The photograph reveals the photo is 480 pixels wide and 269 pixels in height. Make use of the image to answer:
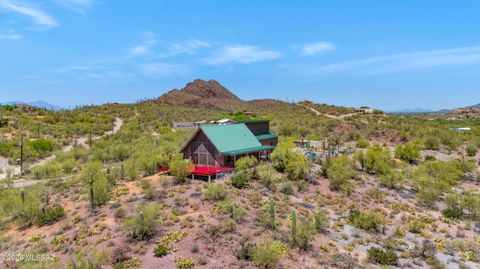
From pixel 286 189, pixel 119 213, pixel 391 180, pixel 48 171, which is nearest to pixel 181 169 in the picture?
pixel 119 213

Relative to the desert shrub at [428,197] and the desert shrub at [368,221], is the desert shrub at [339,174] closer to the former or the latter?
the desert shrub at [428,197]

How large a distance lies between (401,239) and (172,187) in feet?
55.0

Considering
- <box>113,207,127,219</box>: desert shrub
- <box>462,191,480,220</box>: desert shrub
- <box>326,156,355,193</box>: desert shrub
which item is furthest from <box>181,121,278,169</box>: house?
<box>462,191,480,220</box>: desert shrub

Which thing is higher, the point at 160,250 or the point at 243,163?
the point at 243,163

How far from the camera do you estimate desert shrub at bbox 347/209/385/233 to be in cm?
2184

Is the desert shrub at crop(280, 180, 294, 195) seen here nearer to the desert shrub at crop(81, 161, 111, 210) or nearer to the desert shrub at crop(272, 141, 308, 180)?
the desert shrub at crop(272, 141, 308, 180)

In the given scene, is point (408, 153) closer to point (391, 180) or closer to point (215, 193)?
point (391, 180)

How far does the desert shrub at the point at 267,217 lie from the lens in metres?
20.0

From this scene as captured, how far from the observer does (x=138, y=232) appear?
725 inches

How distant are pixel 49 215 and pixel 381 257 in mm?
20544

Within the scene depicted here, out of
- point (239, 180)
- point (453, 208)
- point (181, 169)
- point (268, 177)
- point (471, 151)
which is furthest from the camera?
point (471, 151)

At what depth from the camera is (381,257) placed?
17266 mm

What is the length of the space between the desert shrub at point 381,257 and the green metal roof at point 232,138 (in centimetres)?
1648

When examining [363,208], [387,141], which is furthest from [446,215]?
[387,141]
